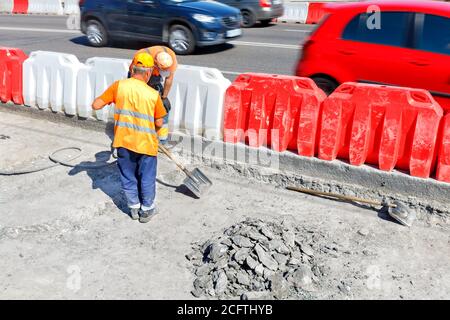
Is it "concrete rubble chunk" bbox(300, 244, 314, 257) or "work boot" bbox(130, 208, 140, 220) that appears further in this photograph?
"work boot" bbox(130, 208, 140, 220)

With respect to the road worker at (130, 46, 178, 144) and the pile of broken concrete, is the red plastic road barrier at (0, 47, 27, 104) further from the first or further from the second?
the pile of broken concrete

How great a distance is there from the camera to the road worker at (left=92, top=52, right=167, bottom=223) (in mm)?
4844

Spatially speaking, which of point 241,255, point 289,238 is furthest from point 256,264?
point 289,238

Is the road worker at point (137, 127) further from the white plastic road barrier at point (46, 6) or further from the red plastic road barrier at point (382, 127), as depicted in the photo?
the white plastic road barrier at point (46, 6)

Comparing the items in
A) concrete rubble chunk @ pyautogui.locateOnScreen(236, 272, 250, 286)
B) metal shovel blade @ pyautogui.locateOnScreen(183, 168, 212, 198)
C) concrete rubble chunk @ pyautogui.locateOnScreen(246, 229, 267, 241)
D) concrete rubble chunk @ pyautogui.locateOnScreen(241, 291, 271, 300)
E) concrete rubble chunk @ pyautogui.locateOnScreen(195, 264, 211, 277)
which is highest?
metal shovel blade @ pyautogui.locateOnScreen(183, 168, 212, 198)

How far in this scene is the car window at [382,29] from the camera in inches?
259

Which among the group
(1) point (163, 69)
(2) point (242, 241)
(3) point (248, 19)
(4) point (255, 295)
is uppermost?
(3) point (248, 19)

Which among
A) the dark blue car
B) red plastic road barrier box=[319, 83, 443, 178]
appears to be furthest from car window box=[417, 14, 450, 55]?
the dark blue car

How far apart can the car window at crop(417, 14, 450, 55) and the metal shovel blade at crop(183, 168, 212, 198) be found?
3248mm

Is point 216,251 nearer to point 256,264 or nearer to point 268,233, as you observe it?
point 256,264

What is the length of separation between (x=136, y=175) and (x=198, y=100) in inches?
65.7

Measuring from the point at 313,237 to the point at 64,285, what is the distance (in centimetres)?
228

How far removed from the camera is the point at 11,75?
8109 mm
